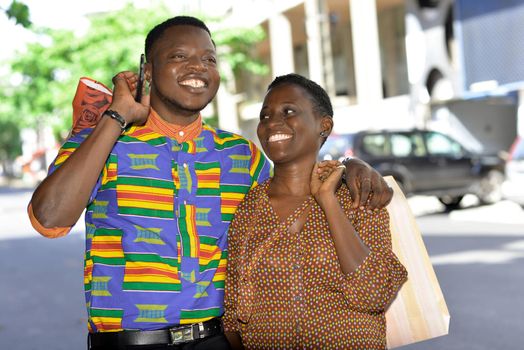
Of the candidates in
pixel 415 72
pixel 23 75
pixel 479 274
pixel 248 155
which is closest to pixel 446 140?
pixel 479 274

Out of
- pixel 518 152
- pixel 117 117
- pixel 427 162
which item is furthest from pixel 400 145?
pixel 117 117

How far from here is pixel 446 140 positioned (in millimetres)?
17250

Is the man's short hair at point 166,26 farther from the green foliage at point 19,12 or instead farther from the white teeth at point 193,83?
the green foliage at point 19,12

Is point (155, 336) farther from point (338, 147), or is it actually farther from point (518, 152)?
point (518, 152)

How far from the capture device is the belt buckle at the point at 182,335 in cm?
254

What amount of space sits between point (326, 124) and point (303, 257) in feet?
1.70

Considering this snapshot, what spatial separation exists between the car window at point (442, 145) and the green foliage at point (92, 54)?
13294mm

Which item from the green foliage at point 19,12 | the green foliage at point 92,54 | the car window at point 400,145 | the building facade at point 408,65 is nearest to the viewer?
the green foliage at point 19,12

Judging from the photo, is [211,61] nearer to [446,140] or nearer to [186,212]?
[186,212]

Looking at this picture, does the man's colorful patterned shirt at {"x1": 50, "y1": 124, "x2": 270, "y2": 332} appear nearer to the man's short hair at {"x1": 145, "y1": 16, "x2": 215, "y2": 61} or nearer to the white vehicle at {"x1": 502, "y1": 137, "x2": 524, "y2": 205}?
the man's short hair at {"x1": 145, "y1": 16, "x2": 215, "y2": 61}

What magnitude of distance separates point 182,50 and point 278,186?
56cm

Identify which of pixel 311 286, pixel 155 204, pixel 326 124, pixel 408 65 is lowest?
pixel 311 286

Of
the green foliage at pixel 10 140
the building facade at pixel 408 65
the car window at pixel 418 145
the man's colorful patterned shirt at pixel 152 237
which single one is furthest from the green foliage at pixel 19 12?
the green foliage at pixel 10 140

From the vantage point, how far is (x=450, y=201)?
17750mm
